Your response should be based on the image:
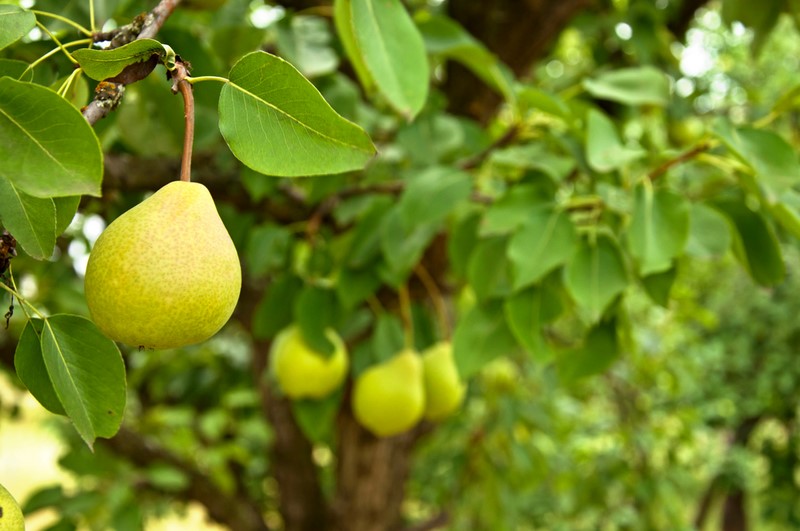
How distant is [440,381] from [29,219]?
1.02m

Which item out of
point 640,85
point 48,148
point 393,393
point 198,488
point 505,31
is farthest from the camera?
point 198,488

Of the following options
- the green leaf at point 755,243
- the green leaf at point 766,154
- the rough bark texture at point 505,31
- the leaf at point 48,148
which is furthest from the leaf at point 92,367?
the rough bark texture at point 505,31

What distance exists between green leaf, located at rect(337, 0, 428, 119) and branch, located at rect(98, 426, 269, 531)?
1.35 m

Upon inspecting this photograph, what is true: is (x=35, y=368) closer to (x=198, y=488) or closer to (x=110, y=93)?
(x=110, y=93)

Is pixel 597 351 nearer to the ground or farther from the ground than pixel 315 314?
farther from the ground

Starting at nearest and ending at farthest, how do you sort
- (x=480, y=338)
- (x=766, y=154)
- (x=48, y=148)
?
1. (x=48, y=148)
2. (x=766, y=154)
3. (x=480, y=338)

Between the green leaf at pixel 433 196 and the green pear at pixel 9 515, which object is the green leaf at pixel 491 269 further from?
the green pear at pixel 9 515

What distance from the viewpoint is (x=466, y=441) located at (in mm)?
2256

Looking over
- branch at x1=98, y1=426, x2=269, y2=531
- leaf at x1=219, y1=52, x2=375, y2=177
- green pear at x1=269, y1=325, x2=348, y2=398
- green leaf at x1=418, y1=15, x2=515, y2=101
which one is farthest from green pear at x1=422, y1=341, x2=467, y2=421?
leaf at x1=219, y1=52, x2=375, y2=177

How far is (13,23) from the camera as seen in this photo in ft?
1.56

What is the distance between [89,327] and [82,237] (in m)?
1.11

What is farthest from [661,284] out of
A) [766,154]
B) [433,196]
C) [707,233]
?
[433,196]

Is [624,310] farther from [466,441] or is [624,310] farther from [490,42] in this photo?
[466,441]

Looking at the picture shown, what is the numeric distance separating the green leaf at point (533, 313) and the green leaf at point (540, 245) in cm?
3
